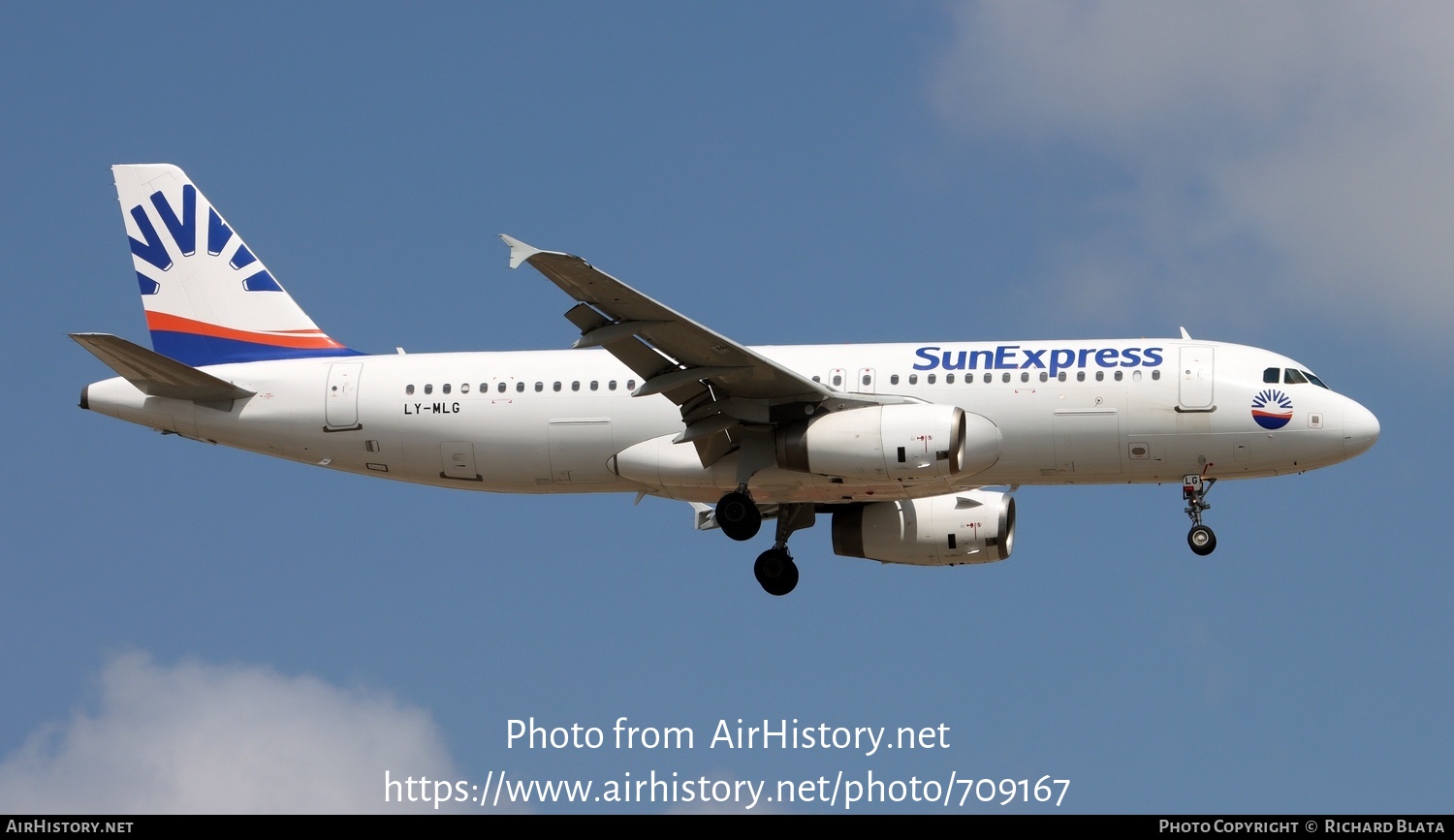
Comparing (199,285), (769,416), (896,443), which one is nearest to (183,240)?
(199,285)

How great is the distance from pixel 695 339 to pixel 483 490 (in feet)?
23.2

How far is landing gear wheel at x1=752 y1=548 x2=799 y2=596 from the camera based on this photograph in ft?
135

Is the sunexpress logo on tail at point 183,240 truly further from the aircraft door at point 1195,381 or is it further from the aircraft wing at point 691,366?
the aircraft door at point 1195,381

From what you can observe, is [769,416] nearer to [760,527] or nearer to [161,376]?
[760,527]

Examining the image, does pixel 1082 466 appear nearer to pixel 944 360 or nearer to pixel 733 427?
pixel 944 360

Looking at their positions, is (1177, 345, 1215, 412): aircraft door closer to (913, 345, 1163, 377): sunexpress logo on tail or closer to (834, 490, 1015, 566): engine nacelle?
(913, 345, 1163, 377): sunexpress logo on tail

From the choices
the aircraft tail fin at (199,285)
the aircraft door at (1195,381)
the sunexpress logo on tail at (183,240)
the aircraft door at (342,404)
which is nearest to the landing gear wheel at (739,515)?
the aircraft door at (342,404)

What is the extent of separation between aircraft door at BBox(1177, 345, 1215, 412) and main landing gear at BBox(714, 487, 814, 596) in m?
8.65

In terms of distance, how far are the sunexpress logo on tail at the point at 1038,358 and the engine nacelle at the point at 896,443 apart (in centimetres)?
132

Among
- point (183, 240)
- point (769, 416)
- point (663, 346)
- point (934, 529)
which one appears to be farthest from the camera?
point (183, 240)

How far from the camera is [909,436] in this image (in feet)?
120

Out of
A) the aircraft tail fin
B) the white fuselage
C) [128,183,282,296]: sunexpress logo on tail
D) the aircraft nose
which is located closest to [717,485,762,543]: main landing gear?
the white fuselage

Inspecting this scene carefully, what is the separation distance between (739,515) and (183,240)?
15.2 meters

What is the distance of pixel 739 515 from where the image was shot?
3828cm
